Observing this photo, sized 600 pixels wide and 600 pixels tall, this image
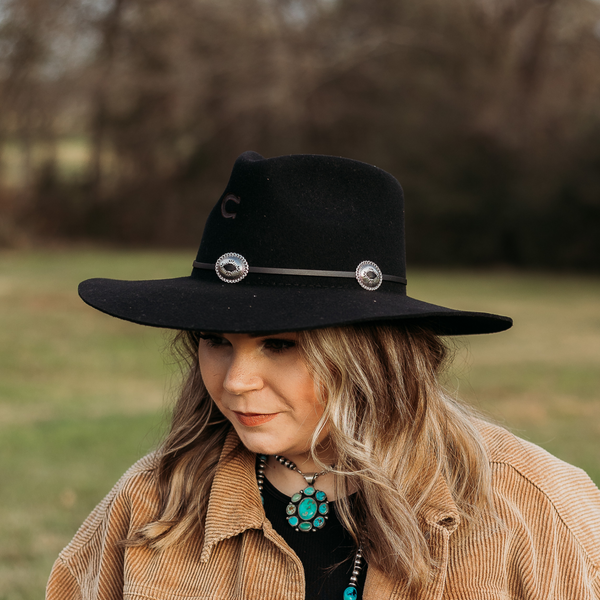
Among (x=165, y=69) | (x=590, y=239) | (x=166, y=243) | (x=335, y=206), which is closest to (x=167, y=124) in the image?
(x=165, y=69)

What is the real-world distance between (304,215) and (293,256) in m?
0.09

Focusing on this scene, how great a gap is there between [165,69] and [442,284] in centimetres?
966

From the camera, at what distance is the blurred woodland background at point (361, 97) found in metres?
18.7

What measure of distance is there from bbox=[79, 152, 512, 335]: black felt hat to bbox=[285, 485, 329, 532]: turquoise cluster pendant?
47 centimetres

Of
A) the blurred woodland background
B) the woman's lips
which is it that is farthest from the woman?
the blurred woodland background

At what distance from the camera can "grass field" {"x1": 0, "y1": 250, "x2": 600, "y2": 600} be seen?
176 inches

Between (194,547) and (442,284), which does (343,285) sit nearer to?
(194,547)

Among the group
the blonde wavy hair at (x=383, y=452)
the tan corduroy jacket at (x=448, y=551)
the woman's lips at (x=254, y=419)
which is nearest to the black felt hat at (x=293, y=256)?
the blonde wavy hair at (x=383, y=452)

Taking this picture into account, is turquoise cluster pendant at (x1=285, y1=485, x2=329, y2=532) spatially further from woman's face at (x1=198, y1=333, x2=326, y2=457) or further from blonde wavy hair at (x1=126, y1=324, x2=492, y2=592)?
A: woman's face at (x1=198, y1=333, x2=326, y2=457)

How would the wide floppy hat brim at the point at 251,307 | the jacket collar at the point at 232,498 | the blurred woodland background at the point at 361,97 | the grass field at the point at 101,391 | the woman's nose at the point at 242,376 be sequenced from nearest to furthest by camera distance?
the wide floppy hat brim at the point at 251,307 < the woman's nose at the point at 242,376 < the jacket collar at the point at 232,498 < the grass field at the point at 101,391 < the blurred woodland background at the point at 361,97

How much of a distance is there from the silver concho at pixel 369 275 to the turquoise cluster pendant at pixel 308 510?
1.69 feet

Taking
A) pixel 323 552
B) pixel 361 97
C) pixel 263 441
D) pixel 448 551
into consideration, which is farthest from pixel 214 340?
pixel 361 97

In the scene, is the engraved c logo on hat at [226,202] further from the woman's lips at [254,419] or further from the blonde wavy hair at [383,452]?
the woman's lips at [254,419]

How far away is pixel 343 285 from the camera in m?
1.65
